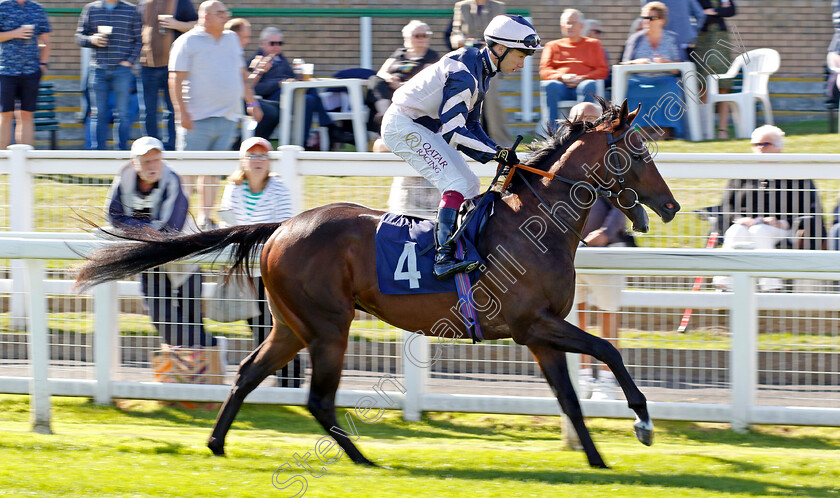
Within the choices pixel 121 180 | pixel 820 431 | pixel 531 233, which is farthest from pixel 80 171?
pixel 820 431

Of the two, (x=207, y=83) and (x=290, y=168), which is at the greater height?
(x=207, y=83)

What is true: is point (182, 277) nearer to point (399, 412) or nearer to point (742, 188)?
point (399, 412)

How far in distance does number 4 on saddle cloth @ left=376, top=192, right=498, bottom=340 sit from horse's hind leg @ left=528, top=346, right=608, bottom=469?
34 cm

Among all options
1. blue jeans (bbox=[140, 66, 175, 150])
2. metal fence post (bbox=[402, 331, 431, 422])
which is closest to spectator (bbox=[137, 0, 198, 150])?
blue jeans (bbox=[140, 66, 175, 150])

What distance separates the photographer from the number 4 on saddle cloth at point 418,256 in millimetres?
5133

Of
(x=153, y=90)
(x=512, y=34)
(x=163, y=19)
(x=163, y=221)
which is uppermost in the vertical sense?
(x=163, y=19)

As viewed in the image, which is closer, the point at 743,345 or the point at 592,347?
the point at 592,347

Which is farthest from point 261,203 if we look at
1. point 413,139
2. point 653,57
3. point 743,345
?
point 653,57

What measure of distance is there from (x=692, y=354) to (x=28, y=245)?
139 inches

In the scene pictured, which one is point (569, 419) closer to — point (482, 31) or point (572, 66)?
point (572, 66)

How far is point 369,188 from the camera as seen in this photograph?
6.87 meters

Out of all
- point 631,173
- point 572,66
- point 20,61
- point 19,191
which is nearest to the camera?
point 631,173

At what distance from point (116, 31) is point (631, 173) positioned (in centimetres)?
572

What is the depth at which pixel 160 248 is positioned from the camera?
5.51 meters
